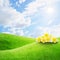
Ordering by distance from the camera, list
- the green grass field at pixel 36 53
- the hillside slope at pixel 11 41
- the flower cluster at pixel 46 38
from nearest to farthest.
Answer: the green grass field at pixel 36 53 → the flower cluster at pixel 46 38 → the hillside slope at pixel 11 41

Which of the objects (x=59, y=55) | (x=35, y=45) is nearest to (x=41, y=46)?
(x=35, y=45)

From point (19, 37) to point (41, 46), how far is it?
18.4ft

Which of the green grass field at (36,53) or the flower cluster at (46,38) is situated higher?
the flower cluster at (46,38)

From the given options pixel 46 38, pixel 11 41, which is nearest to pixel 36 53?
pixel 46 38

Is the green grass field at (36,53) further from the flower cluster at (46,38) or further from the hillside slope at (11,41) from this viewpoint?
the hillside slope at (11,41)

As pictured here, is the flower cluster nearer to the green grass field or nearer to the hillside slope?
the green grass field

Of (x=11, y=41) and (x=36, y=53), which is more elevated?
(x=11, y=41)

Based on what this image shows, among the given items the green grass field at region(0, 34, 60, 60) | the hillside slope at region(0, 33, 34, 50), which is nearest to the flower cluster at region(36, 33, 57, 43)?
the green grass field at region(0, 34, 60, 60)

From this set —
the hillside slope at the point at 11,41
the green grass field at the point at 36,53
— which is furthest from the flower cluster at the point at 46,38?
the hillside slope at the point at 11,41

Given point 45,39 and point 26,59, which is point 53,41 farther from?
point 26,59

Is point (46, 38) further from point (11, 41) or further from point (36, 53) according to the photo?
point (11, 41)

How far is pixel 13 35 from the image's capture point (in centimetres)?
1622

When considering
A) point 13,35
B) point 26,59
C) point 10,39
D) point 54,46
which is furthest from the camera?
point 13,35

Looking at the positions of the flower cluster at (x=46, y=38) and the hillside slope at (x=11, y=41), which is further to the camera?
the hillside slope at (x=11, y=41)
